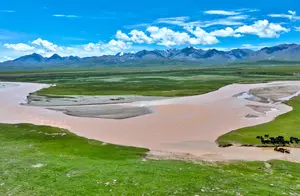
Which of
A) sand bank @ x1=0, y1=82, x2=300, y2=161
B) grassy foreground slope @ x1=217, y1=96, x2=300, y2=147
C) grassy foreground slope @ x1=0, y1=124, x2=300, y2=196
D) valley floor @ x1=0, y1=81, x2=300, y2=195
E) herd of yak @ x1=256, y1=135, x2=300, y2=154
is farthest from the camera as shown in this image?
grassy foreground slope @ x1=217, y1=96, x2=300, y2=147

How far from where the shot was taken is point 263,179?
2489 cm

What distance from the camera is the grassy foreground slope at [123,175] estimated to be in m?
21.3

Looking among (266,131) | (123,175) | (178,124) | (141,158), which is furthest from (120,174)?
(178,124)

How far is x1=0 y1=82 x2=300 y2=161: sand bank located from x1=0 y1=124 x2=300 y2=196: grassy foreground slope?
5722mm

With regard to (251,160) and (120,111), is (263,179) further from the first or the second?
(120,111)

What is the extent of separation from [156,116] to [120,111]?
10.3 m

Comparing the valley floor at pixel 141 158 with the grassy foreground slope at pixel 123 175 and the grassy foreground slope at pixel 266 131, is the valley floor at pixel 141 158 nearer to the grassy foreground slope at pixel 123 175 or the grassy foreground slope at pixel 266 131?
the grassy foreground slope at pixel 123 175

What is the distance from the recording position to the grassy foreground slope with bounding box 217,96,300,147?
4197cm

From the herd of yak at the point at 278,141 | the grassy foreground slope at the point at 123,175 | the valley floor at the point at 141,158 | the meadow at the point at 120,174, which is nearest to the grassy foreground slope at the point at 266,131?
the herd of yak at the point at 278,141

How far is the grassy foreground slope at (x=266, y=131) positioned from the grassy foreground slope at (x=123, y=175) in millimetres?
10251

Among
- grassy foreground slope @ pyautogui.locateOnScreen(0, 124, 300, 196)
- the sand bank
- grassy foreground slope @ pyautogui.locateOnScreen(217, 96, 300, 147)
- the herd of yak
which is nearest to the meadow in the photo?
grassy foreground slope @ pyautogui.locateOnScreen(0, 124, 300, 196)

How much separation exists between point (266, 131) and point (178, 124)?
1507 centimetres

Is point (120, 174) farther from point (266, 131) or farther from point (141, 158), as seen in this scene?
point (266, 131)

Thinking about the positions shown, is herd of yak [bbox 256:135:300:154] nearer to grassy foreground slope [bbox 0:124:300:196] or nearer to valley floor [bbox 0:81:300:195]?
valley floor [bbox 0:81:300:195]
